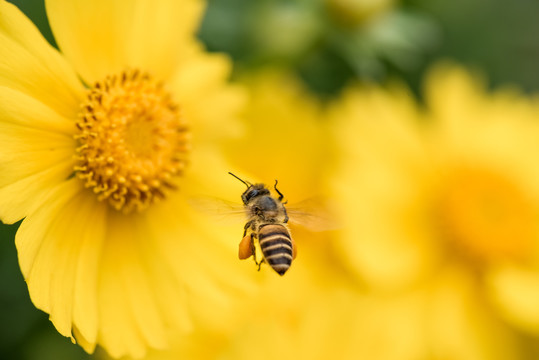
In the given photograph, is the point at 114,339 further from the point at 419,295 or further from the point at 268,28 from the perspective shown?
the point at 419,295

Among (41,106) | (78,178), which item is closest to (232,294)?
(78,178)

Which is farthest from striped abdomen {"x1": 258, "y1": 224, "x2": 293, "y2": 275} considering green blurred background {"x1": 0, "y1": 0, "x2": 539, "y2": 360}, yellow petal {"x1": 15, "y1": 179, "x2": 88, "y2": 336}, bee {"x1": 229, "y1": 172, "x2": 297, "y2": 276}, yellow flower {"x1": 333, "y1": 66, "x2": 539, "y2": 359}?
yellow flower {"x1": 333, "y1": 66, "x2": 539, "y2": 359}

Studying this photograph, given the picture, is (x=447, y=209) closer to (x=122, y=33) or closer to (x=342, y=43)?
(x=342, y=43)

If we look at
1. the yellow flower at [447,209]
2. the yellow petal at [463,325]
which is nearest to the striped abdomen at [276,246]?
the yellow flower at [447,209]

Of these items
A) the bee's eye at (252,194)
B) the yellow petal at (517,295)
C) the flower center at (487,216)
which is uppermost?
the flower center at (487,216)

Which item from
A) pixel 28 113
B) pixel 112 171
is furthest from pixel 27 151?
pixel 112 171

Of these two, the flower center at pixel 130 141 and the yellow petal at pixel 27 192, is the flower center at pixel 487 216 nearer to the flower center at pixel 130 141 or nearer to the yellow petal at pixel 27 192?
the flower center at pixel 130 141
